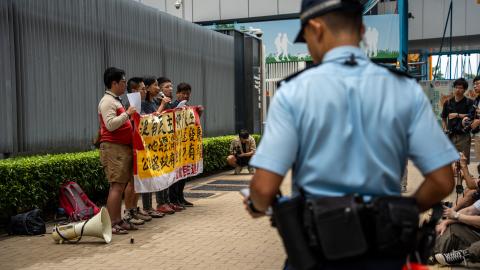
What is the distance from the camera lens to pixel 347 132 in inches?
88.5

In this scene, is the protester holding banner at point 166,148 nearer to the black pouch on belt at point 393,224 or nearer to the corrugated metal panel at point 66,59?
the corrugated metal panel at point 66,59

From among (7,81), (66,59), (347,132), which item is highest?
(66,59)

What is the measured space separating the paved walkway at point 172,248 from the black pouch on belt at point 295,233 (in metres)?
3.87

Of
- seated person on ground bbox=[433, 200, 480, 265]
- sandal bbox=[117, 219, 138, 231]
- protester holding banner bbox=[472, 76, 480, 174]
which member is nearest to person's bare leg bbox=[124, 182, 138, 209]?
sandal bbox=[117, 219, 138, 231]

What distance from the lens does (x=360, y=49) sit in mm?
2428

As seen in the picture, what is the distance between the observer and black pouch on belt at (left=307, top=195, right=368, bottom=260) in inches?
84.9

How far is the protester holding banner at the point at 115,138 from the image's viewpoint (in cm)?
748

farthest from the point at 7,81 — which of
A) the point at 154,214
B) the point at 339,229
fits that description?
the point at 339,229

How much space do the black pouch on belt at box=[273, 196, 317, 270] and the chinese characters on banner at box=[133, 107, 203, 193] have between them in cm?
595

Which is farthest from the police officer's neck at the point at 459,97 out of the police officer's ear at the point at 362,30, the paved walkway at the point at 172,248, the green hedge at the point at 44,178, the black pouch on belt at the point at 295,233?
the black pouch on belt at the point at 295,233

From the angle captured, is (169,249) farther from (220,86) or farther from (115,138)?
(220,86)

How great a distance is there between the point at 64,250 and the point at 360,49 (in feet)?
17.5

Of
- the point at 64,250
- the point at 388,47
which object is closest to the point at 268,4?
the point at 388,47

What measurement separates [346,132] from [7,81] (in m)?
7.12
